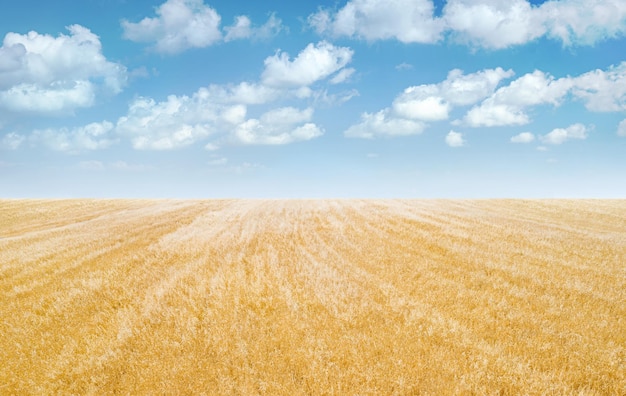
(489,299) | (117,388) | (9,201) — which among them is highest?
(9,201)

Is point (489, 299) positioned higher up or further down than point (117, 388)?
higher up

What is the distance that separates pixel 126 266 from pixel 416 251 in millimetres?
7858

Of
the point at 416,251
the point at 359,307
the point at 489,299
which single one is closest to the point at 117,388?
the point at 359,307

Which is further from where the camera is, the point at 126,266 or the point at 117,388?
the point at 126,266

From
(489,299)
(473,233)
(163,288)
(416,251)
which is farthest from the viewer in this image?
(473,233)

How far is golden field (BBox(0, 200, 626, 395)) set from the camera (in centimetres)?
507

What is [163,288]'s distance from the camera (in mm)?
8203

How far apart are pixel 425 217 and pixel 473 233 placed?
13.1 feet

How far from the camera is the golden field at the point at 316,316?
507 cm

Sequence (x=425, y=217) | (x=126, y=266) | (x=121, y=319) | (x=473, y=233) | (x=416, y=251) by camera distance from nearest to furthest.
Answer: (x=121, y=319) < (x=126, y=266) < (x=416, y=251) < (x=473, y=233) < (x=425, y=217)

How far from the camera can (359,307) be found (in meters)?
6.93

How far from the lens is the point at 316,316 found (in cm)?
664

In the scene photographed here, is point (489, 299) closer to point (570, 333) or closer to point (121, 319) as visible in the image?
point (570, 333)

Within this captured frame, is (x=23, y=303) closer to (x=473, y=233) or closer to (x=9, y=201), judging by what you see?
(x=473, y=233)
